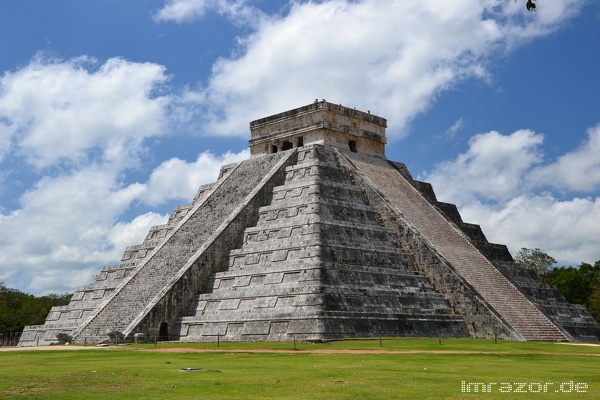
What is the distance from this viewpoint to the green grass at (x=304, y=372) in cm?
1026

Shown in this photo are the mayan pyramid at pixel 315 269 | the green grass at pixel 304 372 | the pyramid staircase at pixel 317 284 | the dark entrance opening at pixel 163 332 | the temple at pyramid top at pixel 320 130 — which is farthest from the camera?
the temple at pyramid top at pixel 320 130

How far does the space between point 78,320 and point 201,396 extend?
21.1 m

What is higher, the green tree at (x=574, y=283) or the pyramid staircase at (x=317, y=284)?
the green tree at (x=574, y=283)

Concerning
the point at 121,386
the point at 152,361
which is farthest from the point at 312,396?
the point at 152,361

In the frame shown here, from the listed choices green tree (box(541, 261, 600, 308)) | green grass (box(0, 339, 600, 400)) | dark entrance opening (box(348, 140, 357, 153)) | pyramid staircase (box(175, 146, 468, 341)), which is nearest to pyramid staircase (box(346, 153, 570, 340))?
dark entrance opening (box(348, 140, 357, 153))

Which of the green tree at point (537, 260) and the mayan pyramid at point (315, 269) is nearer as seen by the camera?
the mayan pyramid at point (315, 269)

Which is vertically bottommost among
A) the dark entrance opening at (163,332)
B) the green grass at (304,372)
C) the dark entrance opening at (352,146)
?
the green grass at (304,372)

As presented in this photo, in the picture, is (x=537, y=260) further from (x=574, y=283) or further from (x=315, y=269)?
(x=315, y=269)

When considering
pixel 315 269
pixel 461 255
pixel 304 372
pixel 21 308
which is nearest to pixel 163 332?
pixel 315 269

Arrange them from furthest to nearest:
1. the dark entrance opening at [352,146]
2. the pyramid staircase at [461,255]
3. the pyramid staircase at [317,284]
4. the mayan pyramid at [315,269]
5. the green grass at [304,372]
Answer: the dark entrance opening at [352,146], the pyramid staircase at [461,255], the mayan pyramid at [315,269], the pyramid staircase at [317,284], the green grass at [304,372]

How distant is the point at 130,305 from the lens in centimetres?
2653

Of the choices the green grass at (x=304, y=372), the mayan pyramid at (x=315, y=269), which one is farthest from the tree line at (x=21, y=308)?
the green grass at (x=304, y=372)

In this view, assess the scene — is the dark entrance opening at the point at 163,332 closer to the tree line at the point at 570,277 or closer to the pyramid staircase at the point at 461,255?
the pyramid staircase at the point at 461,255

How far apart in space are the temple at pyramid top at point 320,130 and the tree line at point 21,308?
20367mm
